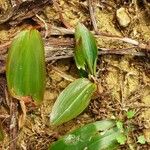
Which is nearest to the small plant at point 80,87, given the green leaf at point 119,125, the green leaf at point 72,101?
the green leaf at point 72,101

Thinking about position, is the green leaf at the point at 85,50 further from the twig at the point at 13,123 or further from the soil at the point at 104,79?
the twig at the point at 13,123

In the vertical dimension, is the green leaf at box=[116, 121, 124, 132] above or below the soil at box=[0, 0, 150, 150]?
below

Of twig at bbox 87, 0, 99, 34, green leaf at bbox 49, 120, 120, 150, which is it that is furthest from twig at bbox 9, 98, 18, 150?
twig at bbox 87, 0, 99, 34

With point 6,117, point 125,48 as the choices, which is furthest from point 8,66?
point 125,48

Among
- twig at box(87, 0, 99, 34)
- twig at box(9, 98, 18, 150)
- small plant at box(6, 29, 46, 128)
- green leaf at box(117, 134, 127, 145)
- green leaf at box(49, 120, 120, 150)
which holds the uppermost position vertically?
twig at box(87, 0, 99, 34)

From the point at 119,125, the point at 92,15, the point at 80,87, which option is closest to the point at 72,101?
the point at 80,87

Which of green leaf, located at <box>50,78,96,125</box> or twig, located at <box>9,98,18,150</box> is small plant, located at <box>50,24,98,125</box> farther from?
twig, located at <box>9,98,18,150</box>

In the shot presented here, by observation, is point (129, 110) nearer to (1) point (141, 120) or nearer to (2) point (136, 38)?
(1) point (141, 120)
